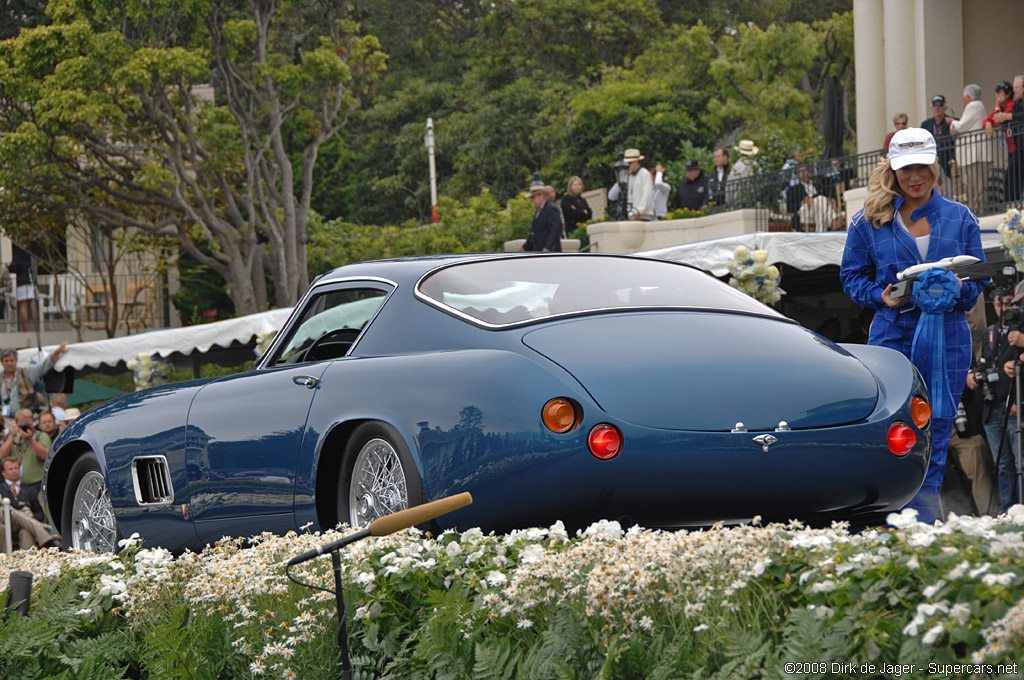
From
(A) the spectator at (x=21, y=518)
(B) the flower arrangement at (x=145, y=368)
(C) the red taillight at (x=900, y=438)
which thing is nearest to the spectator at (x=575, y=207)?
(B) the flower arrangement at (x=145, y=368)

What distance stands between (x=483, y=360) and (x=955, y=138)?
12.2 meters

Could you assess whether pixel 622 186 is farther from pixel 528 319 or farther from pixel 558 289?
pixel 528 319

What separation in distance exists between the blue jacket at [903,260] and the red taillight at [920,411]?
0.96 meters

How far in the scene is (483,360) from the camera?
4.44m

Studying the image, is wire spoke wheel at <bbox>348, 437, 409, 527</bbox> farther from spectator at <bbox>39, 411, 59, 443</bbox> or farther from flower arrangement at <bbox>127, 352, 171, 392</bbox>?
flower arrangement at <bbox>127, 352, 171, 392</bbox>

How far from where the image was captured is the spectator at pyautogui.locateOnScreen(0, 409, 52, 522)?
13.4 m

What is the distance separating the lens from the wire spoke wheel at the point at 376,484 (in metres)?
4.59

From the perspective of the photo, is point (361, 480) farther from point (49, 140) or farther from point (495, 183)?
point (495, 183)

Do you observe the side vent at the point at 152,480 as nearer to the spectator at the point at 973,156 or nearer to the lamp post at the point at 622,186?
the spectator at the point at 973,156

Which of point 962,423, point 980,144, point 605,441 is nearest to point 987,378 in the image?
point 962,423

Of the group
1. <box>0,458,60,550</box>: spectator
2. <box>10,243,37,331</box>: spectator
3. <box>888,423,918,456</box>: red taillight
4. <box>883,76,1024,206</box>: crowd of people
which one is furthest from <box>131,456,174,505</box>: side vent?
<box>10,243,37,331</box>: spectator

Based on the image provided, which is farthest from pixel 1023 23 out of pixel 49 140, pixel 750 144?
pixel 49 140

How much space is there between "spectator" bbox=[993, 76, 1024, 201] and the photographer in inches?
209

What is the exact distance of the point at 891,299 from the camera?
5668 mm
